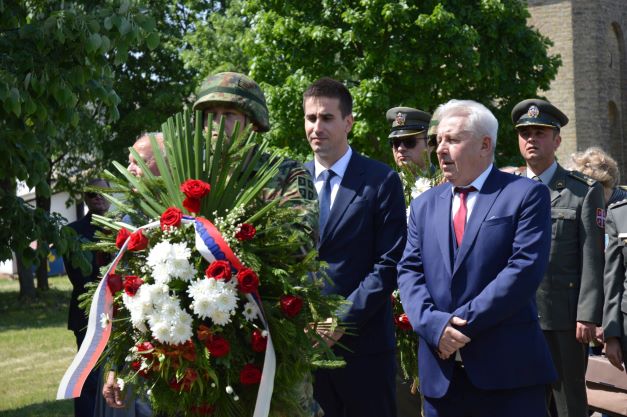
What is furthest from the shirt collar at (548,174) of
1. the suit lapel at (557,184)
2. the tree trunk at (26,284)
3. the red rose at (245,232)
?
the tree trunk at (26,284)

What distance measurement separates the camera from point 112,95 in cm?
737

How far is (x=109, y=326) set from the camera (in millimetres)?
3420

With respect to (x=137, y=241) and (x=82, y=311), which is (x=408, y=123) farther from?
(x=137, y=241)

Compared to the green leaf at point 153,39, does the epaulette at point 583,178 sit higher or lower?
lower

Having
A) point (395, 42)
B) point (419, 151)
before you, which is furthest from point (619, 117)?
point (419, 151)

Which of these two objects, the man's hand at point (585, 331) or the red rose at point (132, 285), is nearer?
the red rose at point (132, 285)

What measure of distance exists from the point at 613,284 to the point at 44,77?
14.4 ft

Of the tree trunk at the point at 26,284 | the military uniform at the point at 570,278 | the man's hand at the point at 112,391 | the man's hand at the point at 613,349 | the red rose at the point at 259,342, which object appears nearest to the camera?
the red rose at the point at 259,342

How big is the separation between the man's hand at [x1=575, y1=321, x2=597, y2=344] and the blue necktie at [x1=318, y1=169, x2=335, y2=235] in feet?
7.29

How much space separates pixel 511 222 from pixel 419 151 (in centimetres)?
279

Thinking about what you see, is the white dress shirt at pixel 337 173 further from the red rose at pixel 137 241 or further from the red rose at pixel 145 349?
the red rose at pixel 145 349

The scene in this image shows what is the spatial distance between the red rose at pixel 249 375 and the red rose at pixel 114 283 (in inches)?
23.0

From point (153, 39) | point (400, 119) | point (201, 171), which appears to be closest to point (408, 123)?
point (400, 119)

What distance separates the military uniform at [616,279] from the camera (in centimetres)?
592
